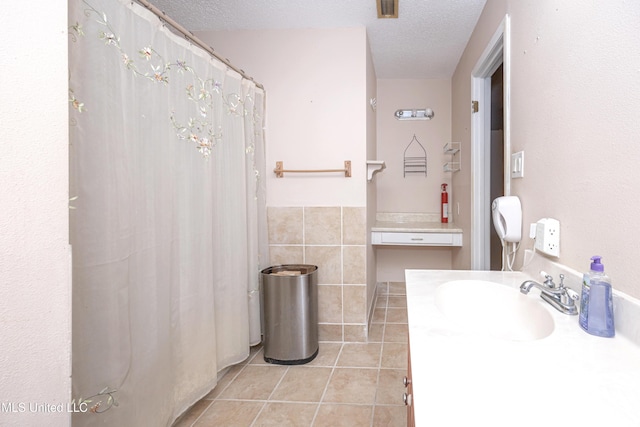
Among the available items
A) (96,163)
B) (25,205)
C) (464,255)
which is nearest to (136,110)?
(96,163)

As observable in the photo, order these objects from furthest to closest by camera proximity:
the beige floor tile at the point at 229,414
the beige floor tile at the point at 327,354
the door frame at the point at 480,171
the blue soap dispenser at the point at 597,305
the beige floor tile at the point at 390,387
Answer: the door frame at the point at 480,171 < the beige floor tile at the point at 327,354 < the beige floor tile at the point at 390,387 < the beige floor tile at the point at 229,414 < the blue soap dispenser at the point at 597,305

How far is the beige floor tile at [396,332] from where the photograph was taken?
7.88 feet

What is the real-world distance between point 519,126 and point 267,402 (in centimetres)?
179

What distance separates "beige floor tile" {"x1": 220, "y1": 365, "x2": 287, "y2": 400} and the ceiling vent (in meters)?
2.29

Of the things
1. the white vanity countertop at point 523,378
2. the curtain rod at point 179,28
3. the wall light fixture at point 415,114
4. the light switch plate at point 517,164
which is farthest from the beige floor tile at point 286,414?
the wall light fixture at point 415,114

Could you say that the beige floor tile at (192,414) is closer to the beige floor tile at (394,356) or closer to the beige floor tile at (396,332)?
the beige floor tile at (394,356)

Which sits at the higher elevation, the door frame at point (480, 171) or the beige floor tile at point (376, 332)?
the door frame at point (480, 171)

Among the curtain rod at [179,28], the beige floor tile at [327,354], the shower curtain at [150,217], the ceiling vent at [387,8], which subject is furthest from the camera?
the beige floor tile at [327,354]

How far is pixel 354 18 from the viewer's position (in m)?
2.20

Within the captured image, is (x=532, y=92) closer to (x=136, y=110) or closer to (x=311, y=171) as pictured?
(x=311, y=171)

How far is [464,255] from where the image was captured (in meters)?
2.71

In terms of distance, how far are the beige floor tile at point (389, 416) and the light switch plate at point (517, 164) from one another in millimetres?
1234

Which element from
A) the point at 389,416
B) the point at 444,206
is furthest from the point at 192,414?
the point at 444,206

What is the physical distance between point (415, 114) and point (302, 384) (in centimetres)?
274
